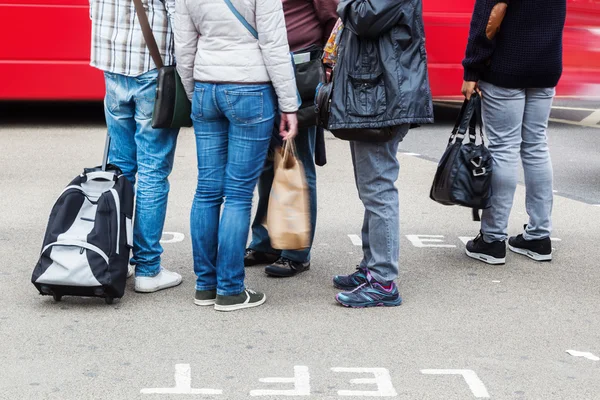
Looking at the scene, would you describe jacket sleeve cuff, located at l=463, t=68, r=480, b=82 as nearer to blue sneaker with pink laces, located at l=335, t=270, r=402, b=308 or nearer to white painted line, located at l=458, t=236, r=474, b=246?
white painted line, located at l=458, t=236, r=474, b=246

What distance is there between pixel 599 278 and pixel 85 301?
2760 millimetres

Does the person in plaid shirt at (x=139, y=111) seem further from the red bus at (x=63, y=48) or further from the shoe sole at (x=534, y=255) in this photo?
the red bus at (x=63, y=48)

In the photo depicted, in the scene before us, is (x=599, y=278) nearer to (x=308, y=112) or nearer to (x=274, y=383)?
(x=308, y=112)

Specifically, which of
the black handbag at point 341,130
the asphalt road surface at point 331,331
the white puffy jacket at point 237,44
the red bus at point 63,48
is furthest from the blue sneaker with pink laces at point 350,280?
the red bus at point 63,48

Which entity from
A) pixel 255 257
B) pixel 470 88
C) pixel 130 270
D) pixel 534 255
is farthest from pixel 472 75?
pixel 130 270

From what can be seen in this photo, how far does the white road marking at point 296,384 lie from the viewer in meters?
3.77

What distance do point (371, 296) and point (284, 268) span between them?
0.69 metres

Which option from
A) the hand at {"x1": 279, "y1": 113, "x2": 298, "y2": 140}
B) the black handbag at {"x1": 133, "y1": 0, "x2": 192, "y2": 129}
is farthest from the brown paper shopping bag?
the black handbag at {"x1": 133, "y1": 0, "x2": 192, "y2": 129}

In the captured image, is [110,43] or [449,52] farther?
[449,52]

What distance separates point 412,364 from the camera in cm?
409

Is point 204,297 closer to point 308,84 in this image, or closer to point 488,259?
point 308,84

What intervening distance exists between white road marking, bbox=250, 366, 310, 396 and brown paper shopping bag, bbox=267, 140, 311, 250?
0.82m

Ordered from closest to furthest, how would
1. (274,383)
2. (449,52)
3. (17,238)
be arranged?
1. (274,383)
2. (17,238)
3. (449,52)

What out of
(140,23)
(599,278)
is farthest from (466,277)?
(140,23)
